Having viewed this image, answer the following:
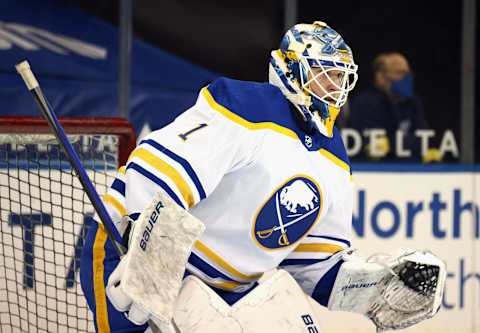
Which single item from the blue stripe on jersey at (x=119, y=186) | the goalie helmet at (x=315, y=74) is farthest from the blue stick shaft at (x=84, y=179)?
the goalie helmet at (x=315, y=74)

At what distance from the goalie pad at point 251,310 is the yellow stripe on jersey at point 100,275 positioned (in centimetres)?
20

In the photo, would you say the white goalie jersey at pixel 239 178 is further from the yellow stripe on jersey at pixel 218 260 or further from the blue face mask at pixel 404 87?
the blue face mask at pixel 404 87

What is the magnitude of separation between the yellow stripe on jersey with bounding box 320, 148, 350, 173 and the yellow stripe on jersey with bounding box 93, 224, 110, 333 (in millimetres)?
586

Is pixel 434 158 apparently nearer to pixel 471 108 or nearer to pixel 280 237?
pixel 471 108

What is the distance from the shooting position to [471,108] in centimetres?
584

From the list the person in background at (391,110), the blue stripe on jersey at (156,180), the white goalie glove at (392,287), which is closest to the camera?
the blue stripe on jersey at (156,180)

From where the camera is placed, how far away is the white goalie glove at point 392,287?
3.43 meters

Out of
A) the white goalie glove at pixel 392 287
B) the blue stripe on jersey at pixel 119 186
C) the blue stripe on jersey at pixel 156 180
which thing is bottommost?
the white goalie glove at pixel 392 287

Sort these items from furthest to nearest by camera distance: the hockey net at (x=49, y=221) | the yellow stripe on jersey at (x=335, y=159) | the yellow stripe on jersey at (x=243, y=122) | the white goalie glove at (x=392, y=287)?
the hockey net at (x=49, y=221) → the white goalie glove at (x=392, y=287) → the yellow stripe on jersey at (x=335, y=159) → the yellow stripe on jersey at (x=243, y=122)

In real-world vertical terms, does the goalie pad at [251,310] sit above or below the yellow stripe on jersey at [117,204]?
below

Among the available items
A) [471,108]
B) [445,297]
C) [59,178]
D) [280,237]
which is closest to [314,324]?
[280,237]

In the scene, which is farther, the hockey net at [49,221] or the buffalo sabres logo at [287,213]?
the hockey net at [49,221]

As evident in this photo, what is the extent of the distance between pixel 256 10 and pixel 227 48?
21 cm

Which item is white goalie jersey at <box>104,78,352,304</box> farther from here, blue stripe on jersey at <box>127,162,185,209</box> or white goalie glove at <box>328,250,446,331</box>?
white goalie glove at <box>328,250,446,331</box>
